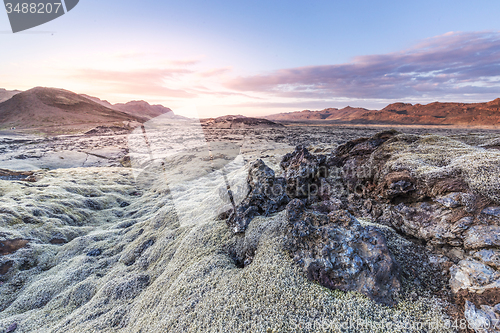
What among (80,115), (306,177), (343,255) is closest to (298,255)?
(343,255)

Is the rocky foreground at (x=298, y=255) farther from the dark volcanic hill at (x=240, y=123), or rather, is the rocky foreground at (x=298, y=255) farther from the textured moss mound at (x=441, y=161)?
the dark volcanic hill at (x=240, y=123)

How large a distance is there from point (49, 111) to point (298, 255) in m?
93.2

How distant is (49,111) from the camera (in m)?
68.3

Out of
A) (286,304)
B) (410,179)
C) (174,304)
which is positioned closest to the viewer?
(286,304)

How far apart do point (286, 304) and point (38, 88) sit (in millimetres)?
119914

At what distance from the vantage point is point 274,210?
5711 millimetres

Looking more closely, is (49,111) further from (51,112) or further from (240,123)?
(240,123)

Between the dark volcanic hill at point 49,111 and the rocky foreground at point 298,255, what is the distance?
61668mm

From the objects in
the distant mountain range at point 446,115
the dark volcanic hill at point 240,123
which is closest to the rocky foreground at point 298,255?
the dark volcanic hill at point 240,123

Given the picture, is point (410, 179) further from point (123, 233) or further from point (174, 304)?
point (123, 233)

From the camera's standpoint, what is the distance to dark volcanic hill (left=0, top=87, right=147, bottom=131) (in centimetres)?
5831

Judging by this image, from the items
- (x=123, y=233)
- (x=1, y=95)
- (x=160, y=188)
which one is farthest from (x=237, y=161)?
(x=1, y=95)

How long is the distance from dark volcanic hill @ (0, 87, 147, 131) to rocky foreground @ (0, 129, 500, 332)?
61668 millimetres

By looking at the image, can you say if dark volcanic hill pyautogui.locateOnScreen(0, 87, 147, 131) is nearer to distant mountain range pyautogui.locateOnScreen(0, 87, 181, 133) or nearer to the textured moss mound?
distant mountain range pyautogui.locateOnScreen(0, 87, 181, 133)
